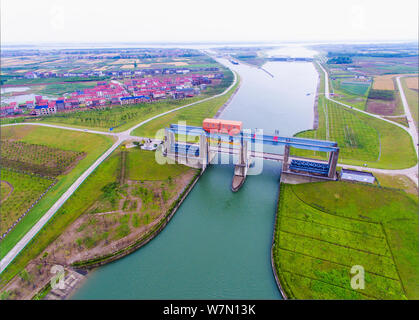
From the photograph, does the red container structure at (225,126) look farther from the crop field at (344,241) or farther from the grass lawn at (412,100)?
the grass lawn at (412,100)

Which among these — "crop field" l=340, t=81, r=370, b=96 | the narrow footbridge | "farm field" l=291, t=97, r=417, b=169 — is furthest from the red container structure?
"crop field" l=340, t=81, r=370, b=96

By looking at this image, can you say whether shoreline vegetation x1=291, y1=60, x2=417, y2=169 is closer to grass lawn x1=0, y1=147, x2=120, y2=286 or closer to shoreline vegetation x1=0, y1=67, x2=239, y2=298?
shoreline vegetation x1=0, y1=67, x2=239, y2=298

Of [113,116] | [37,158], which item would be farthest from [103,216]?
[113,116]

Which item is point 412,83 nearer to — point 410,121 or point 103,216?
point 410,121

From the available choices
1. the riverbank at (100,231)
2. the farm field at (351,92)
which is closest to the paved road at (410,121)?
the farm field at (351,92)

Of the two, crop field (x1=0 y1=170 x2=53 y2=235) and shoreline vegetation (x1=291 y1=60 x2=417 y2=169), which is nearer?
crop field (x1=0 y1=170 x2=53 y2=235)

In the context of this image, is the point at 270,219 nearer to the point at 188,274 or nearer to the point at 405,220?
the point at 188,274
